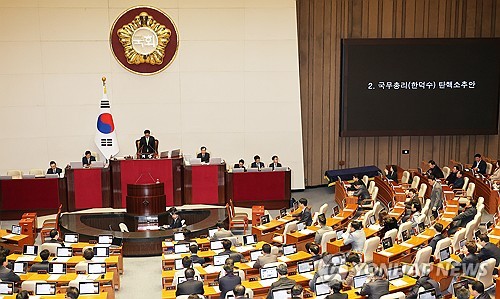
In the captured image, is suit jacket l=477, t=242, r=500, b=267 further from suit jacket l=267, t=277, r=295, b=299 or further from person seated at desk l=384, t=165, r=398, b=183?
person seated at desk l=384, t=165, r=398, b=183

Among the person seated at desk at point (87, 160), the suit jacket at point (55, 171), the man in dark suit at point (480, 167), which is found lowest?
the man in dark suit at point (480, 167)

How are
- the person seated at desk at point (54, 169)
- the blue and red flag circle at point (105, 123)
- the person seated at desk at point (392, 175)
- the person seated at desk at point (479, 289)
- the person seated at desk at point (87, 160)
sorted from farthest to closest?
the person seated at desk at point (392, 175)
the blue and red flag circle at point (105, 123)
the person seated at desk at point (87, 160)
the person seated at desk at point (54, 169)
the person seated at desk at point (479, 289)

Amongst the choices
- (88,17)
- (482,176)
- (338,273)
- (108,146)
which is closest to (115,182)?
(108,146)

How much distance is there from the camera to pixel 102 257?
1177 centimetres

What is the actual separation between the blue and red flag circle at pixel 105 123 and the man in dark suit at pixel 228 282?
374 inches

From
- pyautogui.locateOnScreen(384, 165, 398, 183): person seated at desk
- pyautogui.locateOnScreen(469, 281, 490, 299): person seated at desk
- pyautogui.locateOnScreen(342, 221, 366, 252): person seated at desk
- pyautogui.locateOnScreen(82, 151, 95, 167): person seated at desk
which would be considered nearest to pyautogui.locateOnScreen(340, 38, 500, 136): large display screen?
pyautogui.locateOnScreen(384, 165, 398, 183): person seated at desk

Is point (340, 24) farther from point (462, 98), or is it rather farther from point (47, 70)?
point (47, 70)

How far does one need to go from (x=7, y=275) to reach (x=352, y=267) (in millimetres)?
5617

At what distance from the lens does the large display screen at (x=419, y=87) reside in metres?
20.0

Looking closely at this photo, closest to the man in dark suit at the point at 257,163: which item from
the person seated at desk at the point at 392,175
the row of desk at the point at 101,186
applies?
the row of desk at the point at 101,186

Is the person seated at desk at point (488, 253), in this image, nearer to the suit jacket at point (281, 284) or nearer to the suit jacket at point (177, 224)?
the suit jacket at point (281, 284)

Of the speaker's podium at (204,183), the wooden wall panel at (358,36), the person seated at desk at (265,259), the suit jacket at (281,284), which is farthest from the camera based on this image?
the wooden wall panel at (358,36)

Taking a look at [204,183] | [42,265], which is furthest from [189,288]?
[204,183]

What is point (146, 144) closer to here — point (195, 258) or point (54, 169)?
point (54, 169)
